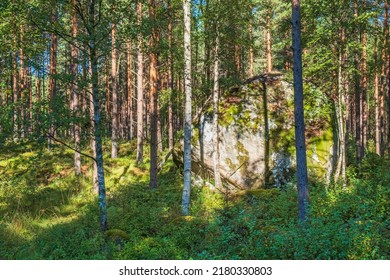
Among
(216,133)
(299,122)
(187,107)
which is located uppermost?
(187,107)

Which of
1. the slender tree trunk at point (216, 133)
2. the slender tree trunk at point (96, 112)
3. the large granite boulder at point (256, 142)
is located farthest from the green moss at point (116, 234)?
the large granite boulder at point (256, 142)

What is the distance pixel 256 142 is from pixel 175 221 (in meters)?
6.20

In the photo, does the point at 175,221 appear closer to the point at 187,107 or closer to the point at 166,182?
the point at 187,107

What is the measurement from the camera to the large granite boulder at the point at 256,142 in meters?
14.5

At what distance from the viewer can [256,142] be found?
1480 cm

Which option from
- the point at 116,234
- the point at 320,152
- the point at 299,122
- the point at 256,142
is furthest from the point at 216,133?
the point at 116,234

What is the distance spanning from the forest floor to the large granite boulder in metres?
1.15

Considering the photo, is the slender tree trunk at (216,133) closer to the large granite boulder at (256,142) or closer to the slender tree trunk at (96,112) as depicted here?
the large granite boulder at (256,142)

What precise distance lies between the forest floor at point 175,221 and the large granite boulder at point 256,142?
1.15 metres

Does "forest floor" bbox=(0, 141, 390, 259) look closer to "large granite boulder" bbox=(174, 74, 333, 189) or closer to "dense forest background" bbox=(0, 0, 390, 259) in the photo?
"dense forest background" bbox=(0, 0, 390, 259)

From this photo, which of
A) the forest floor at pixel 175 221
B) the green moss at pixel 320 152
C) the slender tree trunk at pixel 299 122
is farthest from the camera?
the green moss at pixel 320 152

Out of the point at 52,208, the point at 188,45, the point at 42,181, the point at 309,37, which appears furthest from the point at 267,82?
the point at 42,181

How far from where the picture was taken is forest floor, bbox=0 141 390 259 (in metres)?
7.05

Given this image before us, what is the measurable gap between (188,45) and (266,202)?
6.93 m
